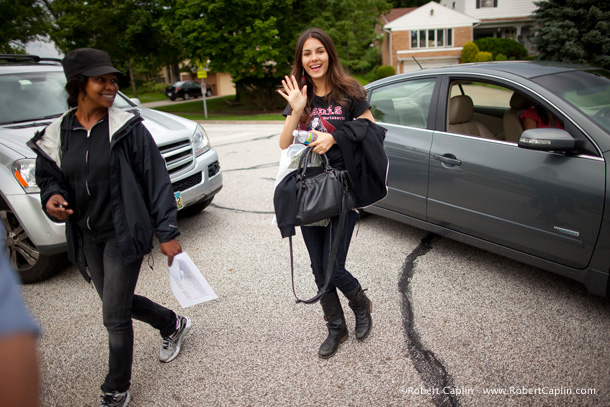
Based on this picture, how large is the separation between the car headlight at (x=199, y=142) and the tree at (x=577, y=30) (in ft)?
52.1

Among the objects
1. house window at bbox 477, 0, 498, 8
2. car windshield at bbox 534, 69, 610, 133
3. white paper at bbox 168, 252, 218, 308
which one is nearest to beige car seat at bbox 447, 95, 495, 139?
car windshield at bbox 534, 69, 610, 133

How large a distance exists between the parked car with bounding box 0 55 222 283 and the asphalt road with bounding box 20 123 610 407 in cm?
43

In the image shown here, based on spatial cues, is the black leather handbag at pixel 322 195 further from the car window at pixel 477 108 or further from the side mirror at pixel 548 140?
the car window at pixel 477 108

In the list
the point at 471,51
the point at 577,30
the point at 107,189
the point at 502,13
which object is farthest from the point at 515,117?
the point at 502,13

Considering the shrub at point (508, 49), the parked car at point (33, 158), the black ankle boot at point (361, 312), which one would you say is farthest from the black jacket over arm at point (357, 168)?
the shrub at point (508, 49)

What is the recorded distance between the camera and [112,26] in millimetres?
25625

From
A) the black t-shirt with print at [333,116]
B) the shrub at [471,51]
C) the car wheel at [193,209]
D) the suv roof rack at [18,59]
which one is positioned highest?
the shrub at [471,51]

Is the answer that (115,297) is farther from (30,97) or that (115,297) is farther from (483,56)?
(483,56)

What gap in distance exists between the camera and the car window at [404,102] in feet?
13.0

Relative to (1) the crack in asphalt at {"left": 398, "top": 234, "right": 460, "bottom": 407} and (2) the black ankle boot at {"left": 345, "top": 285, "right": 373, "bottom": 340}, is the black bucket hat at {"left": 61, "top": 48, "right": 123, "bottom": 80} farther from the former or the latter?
(1) the crack in asphalt at {"left": 398, "top": 234, "right": 460, "bottom": 407}

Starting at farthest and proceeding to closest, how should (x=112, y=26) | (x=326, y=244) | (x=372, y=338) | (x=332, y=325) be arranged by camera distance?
(x=112, y=26) → (x=372, y=338) → (x=332, y=325) → (x=326, y=244)

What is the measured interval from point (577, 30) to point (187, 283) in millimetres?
18541

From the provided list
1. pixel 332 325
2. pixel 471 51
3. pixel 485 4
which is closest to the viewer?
pixel 332 325

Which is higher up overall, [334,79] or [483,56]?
[483,56]
